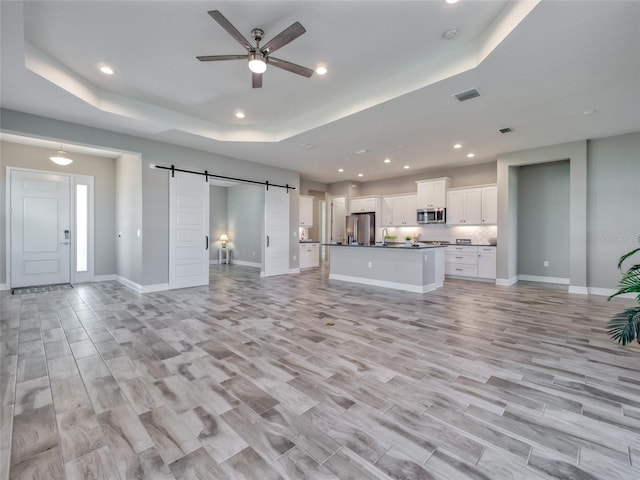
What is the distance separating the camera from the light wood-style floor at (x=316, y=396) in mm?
1517

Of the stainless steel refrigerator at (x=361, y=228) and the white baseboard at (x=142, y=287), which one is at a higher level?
the stainless steel refrigerator at (x=361, y=228)

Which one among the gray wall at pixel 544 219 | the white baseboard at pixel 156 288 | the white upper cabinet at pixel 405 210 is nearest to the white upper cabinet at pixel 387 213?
the white upper cabinet at pixel 405 210

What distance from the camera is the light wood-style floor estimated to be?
1.52 metres

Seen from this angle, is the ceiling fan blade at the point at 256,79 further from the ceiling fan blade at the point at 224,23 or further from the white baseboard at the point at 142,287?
the white baseboard at the point at 142,287

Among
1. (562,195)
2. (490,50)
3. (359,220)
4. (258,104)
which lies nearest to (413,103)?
(490,50)

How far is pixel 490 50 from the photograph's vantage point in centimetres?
291

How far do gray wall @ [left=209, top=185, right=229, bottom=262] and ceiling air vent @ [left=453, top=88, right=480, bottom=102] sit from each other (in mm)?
8932

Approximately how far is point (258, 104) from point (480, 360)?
4.65 metres

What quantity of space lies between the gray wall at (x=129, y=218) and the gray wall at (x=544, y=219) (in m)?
8.76

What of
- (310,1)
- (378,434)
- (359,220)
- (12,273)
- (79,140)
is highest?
(310,1)

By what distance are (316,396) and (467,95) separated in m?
3.99

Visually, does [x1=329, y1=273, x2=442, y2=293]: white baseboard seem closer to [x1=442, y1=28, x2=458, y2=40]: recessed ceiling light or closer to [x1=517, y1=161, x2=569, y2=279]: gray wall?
[x1=517, y1=161, x2=569, y2=279]: gray wall

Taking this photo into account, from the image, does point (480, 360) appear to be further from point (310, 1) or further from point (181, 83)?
point (181, 83)

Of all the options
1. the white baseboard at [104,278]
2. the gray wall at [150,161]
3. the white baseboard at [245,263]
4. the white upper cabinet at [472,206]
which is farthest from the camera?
the white baseboard at [245,263]
